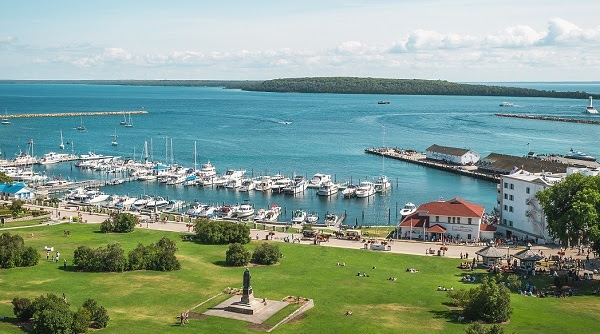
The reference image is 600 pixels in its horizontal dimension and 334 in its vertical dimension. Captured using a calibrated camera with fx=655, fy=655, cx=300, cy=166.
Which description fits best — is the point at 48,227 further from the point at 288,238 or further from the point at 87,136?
the point at 87,136

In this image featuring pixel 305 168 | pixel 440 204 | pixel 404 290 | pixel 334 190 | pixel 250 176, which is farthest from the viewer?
pixel 305 168

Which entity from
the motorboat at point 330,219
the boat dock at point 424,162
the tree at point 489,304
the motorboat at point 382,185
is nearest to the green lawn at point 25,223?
the motorboat at point 330,219

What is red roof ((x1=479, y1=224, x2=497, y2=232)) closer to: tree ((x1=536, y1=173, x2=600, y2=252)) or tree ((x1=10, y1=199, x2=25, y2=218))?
tree ((x1=536, y1=173, x2=600, y2=252))

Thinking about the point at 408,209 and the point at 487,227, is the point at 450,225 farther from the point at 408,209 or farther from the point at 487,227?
the point at 408,209

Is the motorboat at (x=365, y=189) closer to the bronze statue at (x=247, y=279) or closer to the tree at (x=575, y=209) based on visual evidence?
the tree at (x=575, y=209)

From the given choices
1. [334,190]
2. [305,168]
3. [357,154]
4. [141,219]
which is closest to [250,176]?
[305,168]

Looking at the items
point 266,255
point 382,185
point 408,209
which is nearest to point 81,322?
point 266,255
